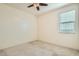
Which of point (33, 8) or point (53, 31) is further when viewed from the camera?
point (53, 31)

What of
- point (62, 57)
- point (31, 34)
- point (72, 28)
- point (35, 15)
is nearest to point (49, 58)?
point (62, 57)

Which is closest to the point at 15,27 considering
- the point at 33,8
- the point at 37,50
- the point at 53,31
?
the point at 33,8

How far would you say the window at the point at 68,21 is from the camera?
5.76 feet

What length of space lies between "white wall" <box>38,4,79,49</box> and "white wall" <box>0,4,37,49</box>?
0.57ft

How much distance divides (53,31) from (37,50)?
53 cm

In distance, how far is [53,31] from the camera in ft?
6.29

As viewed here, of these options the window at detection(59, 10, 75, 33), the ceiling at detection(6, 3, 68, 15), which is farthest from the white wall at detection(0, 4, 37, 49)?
the window at detection(59, 10, 75, 33)

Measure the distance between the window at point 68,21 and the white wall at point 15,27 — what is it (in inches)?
22.6

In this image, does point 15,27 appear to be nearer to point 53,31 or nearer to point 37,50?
point 37,50

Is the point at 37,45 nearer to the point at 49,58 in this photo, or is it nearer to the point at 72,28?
the point at 49,58

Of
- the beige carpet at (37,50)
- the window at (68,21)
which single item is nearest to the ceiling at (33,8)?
the window at (68,21)

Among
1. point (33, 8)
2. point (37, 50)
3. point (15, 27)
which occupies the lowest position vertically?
point (37, 50)

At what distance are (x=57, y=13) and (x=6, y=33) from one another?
115 centimetres

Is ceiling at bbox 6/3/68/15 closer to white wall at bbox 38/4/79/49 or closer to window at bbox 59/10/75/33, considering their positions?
white wall at bbox 38/4/79/49
